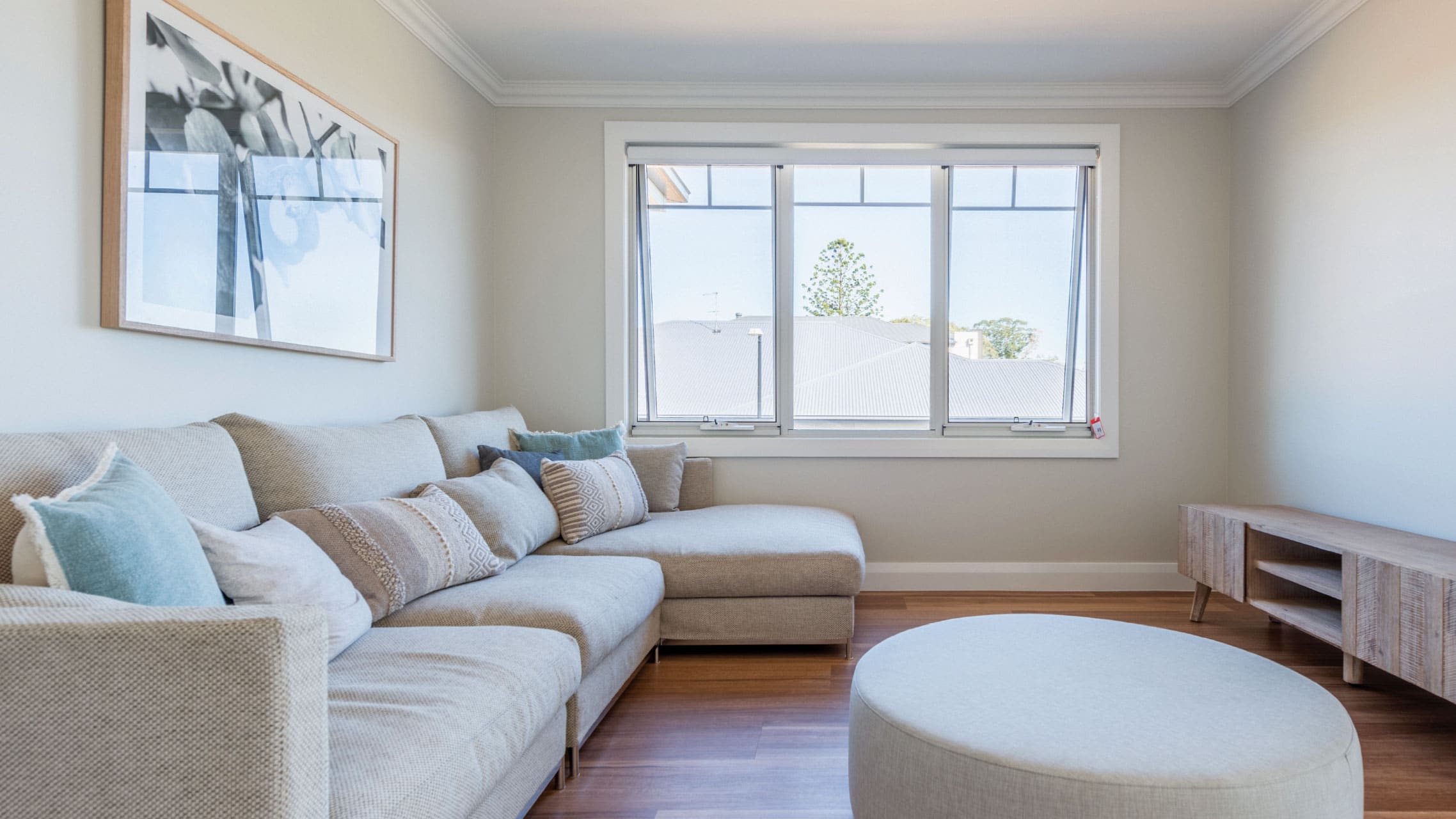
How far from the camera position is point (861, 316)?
4.33 m

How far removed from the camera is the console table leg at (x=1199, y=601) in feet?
11.8

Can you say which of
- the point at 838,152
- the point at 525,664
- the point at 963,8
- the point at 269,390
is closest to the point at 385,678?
the point at 525,664

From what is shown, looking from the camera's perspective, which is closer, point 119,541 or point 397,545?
point 119,541

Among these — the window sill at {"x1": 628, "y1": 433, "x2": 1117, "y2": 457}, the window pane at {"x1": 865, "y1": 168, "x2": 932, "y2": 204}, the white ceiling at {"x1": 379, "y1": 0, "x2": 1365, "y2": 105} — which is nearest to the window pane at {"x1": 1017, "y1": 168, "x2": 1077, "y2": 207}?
the white ceiling at {"x1": 379, "y1": 0, "x2": 1365, "y2": 105}

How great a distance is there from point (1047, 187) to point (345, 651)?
153 inches

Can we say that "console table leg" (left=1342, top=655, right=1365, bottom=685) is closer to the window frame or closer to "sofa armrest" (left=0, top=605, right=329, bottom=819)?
the window frame

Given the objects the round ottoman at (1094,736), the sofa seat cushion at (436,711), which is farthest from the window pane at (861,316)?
the sofa seat cushion at (436,711)

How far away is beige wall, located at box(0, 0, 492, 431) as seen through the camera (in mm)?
1725

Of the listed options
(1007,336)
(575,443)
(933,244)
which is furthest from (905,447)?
(575,443)

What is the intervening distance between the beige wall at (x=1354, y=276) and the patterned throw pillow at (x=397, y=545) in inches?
124

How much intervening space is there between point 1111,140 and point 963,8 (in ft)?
4.33

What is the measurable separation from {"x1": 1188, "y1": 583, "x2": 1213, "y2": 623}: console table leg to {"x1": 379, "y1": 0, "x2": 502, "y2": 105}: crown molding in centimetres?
396

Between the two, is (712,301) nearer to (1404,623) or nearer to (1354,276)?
(1354,276)

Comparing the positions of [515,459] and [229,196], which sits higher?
[229,196]
